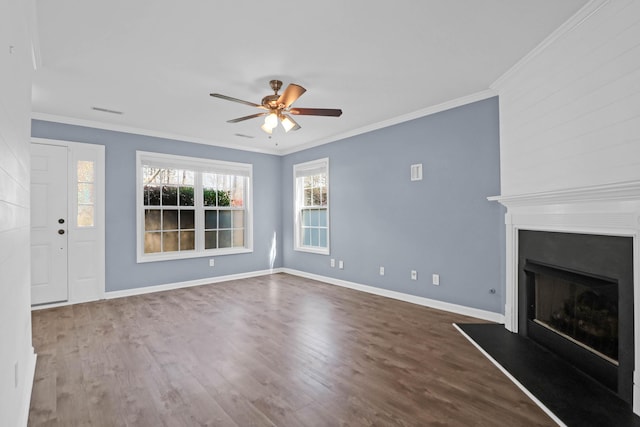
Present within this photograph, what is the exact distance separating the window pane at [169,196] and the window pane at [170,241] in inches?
19.5

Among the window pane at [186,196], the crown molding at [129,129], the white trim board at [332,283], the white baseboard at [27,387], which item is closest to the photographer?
the white baseboard at [27,387]

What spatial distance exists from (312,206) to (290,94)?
3.38m

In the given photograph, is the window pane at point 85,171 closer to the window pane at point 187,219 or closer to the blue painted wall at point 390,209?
the blue painted wall at point 390,209

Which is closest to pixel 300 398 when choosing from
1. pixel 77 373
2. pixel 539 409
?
pixel 539 409

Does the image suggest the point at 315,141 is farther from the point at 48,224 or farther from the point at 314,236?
the point at 48,224

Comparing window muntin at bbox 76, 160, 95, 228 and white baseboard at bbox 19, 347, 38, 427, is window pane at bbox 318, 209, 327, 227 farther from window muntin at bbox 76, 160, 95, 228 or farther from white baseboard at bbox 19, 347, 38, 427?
white baseboard at bbox 19, 347, 38, 427

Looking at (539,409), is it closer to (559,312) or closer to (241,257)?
(559,312)

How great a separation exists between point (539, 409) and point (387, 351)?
1162mm

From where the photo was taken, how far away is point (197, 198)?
19.2 ft

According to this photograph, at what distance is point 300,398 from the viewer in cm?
221

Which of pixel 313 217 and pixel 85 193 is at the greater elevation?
pixel 85 193

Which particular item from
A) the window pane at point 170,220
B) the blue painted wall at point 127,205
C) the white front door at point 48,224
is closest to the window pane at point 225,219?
the blue painted wall at point 127,205

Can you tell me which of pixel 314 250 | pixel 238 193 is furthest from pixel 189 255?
pixel 314 250

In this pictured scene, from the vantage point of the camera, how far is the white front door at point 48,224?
4.30m
